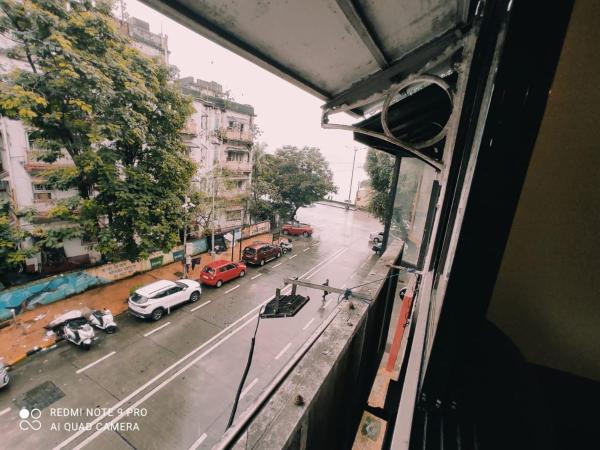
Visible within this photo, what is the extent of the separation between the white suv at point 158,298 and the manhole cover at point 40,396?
3.14m

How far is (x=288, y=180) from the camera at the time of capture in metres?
21.9

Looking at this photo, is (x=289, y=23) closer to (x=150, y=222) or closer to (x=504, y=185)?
(x=504, y=185)

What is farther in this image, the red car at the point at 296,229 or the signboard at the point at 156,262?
the red car at the point at 296,229

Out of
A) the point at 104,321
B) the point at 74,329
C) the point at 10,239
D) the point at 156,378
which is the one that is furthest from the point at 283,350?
the point at 10,239

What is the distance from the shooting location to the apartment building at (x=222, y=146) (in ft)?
53.1

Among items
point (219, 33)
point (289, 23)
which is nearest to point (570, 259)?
point (289, 23)

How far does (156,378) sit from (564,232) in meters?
9.65

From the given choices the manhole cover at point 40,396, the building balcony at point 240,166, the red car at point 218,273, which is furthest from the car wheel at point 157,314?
the building balcony at point 240,166

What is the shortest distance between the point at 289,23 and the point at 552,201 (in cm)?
188

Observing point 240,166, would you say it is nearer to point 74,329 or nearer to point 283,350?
point 74,329

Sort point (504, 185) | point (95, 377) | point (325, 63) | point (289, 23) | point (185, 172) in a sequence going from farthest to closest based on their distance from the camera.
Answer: point (185, 172) → point (95, 377) → point (325, 63) → point (289, 23) → point (504, 185)

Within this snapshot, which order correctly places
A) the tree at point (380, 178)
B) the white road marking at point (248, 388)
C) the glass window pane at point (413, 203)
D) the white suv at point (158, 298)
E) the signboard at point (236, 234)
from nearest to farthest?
the glass window pane at point (413, 203) < the white road marking at point (248, 388) < the white suv at point (158, 298) < the tree at point (380, 178) < the signboard at point (236, 234)

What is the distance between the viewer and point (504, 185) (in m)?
0.80

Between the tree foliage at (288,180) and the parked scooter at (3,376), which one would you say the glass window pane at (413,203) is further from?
the tree foliage at (288,180)
